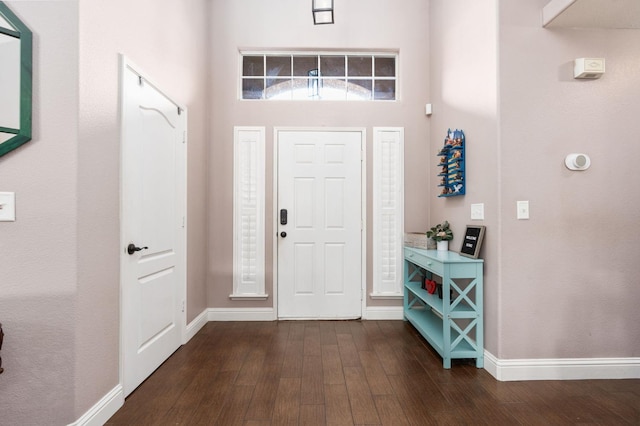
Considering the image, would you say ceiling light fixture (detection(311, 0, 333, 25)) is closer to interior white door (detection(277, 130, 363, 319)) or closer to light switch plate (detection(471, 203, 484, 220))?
interior white door (detection(277, 130, 363, 319))

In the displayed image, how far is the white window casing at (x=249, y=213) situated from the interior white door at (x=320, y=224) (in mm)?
205

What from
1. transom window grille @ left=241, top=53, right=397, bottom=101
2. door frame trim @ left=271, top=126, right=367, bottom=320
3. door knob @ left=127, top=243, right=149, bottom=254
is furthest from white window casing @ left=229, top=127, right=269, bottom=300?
door knob @ left=127, top=243, right=149, bottom=254

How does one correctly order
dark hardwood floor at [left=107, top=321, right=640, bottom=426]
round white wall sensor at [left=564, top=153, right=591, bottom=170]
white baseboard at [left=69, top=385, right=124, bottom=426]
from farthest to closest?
1. round white wall sensor at [left=564, top=153, right=591, bottom=170]
2. dark hardwood floor at [left=107, top=321, right=640, bottom=426]
3. white baseboard at [left=69, top=385, right=124, bottom=426]

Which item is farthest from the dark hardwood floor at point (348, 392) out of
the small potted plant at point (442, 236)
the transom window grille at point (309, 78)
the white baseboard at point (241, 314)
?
the transom window grille at point (309, 78)

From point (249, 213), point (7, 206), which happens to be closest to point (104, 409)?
point (7, 206)

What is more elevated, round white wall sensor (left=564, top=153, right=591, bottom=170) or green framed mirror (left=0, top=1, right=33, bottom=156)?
green framed mirror (left=0, top=1, right=33, bottom=156)

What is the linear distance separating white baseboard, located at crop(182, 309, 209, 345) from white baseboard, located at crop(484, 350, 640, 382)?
2.53m

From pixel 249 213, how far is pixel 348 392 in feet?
6.79

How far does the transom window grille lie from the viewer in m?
3.62

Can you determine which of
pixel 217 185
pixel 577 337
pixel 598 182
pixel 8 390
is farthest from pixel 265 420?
pixel 598 182

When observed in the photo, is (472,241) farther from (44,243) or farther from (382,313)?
(44,243)

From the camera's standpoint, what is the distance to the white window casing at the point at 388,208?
3.54 meters

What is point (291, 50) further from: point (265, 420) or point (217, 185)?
point (265, 420)

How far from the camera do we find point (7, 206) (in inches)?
59.0
